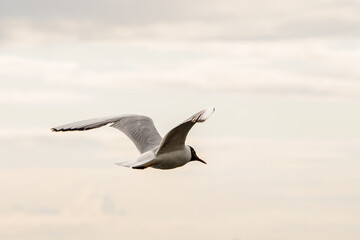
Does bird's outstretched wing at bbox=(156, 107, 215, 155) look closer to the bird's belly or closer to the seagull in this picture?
the seagull

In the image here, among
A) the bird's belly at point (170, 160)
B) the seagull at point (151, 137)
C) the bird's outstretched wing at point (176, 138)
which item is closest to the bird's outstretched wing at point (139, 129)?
the seagull at point (151, 137)

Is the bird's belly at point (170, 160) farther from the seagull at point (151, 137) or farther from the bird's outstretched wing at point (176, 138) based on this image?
the bird's outstretched wing at point (176, 138)

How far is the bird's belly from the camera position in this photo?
35.1m

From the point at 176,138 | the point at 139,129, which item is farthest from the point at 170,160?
the point at 139,129

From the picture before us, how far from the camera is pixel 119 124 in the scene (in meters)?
40.2

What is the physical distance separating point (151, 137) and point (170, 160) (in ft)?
14.8

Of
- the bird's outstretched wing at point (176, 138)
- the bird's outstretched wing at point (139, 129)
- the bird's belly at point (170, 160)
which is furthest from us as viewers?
the bird's outstretched wing at point (139, 129)

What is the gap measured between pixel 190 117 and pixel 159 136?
451 inches

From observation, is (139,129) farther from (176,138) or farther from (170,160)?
(176,138)

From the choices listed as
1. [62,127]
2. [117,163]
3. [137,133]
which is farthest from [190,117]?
[137,133]

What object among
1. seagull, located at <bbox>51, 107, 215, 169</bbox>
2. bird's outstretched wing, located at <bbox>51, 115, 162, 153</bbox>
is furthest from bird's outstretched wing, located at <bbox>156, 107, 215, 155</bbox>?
bird's outstretched wing, located at <bbox>51, 115, 162, 153</bbox>

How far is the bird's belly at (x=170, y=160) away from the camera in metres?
35.1

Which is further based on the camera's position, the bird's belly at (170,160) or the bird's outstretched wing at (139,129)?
the bird's outstretched wing at (139,129)

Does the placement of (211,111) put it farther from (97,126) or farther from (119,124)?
(119,124)
